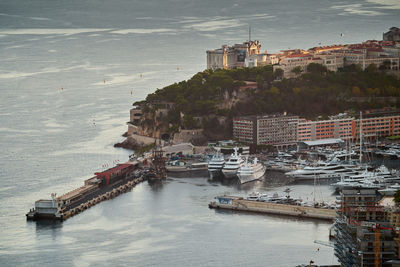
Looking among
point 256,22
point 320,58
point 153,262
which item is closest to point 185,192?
point 153,262

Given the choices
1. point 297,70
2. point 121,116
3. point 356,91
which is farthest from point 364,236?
point 121,116

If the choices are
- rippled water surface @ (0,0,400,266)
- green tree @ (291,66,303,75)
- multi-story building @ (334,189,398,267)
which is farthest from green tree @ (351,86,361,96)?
multi-story building @ (334,189,398,267)

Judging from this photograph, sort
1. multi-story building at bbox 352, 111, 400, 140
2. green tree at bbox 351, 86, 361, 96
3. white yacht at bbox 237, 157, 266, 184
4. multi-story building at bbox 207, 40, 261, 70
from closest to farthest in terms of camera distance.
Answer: white yacht at bbox 237, 157, 266, 184 → multi-story building at bbox 352, 111, 400, 140 → green tree at bbox 351, 86, 361, 96 → multi-story building at bbox 207, 40, 261, 70

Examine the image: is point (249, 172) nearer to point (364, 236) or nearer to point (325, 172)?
point (325, 172)

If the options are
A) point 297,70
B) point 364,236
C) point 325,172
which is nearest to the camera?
point 364,236

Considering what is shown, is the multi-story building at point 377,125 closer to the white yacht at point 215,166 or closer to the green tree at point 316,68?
the green tree at point 316,68

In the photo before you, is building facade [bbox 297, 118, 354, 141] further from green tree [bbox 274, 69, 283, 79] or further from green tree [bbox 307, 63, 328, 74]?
green tree [bbox 307, 63, 328, 74]

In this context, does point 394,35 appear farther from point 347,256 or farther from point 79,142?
point 347,256
